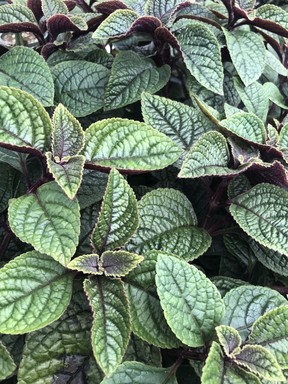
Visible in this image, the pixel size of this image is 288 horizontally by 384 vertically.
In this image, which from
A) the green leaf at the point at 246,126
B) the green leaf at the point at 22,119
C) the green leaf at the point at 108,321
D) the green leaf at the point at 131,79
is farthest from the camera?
the green leaf at the point at 131,79

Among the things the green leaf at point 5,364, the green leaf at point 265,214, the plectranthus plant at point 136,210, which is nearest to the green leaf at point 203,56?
the plectranthus plant at point 136,210

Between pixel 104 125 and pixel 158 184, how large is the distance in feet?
0.86

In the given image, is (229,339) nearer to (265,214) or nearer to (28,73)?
(265,214)

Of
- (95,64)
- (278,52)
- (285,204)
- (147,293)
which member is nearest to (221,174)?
(285,204)

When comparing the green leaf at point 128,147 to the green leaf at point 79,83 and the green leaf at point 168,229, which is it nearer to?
the green leaf at point 168,229

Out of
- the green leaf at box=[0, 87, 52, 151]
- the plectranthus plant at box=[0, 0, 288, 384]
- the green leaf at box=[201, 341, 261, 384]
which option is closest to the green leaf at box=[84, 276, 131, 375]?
the plectranthus plant at box=[0, 0, 288, 384]

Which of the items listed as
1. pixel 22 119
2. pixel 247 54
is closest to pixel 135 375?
pixel 22 119

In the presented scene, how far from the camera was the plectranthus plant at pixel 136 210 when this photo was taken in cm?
82

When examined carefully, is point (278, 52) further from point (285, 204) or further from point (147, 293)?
point (147, 293)

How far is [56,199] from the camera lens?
87cm

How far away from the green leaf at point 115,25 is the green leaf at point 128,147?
26 centimetres

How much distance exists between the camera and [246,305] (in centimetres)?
90

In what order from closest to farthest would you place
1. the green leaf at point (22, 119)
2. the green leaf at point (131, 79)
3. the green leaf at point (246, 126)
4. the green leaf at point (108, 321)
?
the green leaf at point (108, 321) → the green leaf at point (22, 119) → the green leaf at point (246, 126) → the green leaf at point (131, 79)

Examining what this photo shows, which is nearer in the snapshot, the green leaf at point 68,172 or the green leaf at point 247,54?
the green leaf at point 68,172
